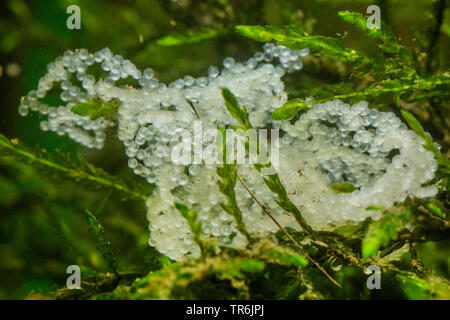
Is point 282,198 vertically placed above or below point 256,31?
below

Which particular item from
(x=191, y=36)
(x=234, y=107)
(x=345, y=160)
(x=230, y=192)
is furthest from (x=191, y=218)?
(x=191, y=36)

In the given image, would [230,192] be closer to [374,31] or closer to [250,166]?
[250,166]

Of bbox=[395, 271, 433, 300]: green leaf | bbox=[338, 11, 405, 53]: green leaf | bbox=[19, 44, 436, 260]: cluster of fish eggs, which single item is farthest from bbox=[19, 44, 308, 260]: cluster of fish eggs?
bbox=[395, 271, 433, 300]: green leaf

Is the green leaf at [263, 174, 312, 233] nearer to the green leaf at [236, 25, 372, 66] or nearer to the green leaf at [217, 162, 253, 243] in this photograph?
the green leaf at [217, 162, 253, 243]

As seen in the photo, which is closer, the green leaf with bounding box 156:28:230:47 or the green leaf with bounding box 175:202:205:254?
the green leaf with bounding box 175:202:205:254

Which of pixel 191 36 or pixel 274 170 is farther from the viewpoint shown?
pixel 191 36

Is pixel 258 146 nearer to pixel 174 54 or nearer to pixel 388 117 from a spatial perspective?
pixel 388 117
